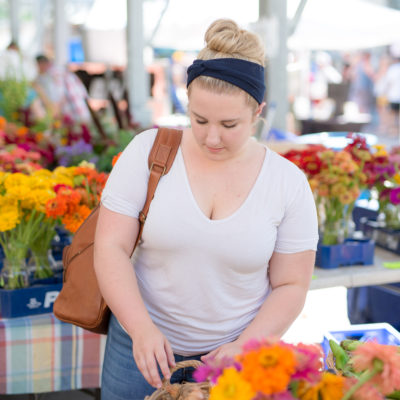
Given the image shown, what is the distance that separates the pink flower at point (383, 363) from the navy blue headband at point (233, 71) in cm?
60

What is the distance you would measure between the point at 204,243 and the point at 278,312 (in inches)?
9.3

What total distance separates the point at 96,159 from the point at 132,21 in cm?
407

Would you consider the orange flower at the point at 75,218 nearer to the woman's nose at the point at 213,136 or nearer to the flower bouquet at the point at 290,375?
the woman's nose at the point at 213,136

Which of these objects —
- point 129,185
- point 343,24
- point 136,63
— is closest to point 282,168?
point 129,185

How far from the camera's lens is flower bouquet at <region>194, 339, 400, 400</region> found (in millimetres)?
713

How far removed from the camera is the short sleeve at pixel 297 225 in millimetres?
1285

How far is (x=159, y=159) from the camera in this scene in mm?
1278

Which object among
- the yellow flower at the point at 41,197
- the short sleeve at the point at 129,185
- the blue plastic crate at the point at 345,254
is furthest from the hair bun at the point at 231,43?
the blue plastic crate at the point at 345,254

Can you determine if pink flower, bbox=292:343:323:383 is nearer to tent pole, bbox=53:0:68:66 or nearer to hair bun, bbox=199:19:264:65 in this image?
hair bun, bbox=199:19:264:65

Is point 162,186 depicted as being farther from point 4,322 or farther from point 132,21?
point 132,21

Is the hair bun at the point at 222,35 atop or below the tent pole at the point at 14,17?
below

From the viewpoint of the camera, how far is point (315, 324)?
229cm

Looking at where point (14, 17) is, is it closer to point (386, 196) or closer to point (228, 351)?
point (386, 196)

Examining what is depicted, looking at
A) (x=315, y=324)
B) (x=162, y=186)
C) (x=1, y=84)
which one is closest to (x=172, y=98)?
(x=1, y=84)
